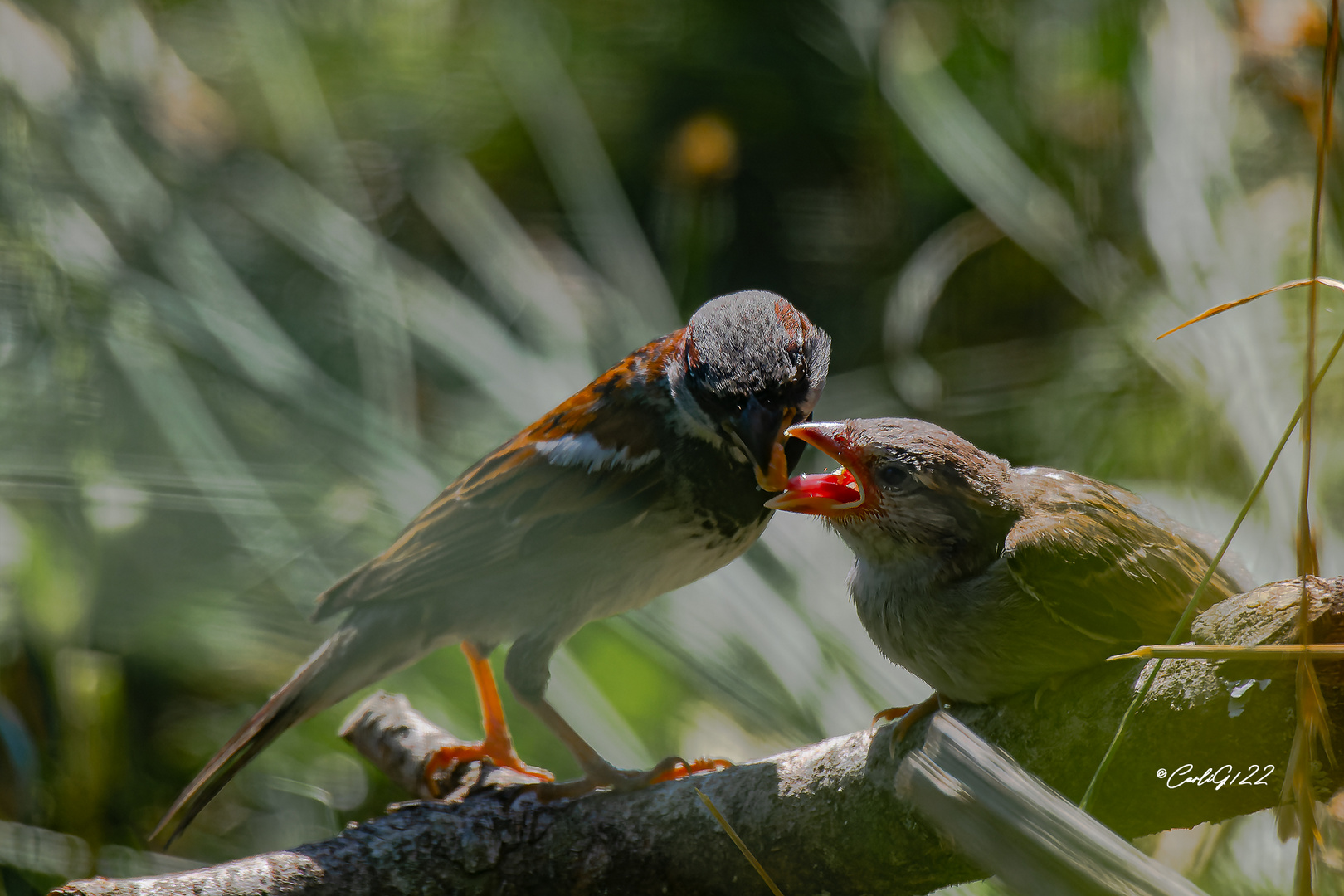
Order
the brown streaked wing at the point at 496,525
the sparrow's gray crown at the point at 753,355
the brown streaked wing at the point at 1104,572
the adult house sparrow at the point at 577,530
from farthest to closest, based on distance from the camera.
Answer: the brown streaked wing at the point at 496,525 → the adult house sparrow at the point at 577,530 → the sparrow's gray crown at the point at 753,355 → the brown streaked wing at the point at 1104,572

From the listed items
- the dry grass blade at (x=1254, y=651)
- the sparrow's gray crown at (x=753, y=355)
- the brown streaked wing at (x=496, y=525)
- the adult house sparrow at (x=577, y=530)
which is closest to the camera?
the dry grass blade at (x=1254, y=651)

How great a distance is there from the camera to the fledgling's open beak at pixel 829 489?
116 centimetres

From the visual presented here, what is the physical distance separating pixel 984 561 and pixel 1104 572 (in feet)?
0.44

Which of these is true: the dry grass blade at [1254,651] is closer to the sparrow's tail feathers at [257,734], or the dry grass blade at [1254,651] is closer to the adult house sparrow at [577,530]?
the adult house sparrow at [577,530]

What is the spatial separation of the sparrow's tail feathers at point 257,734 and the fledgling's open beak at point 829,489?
1.05 meters

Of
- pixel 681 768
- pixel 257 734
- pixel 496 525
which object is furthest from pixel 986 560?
pixel 257 734

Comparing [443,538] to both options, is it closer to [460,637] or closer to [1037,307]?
Result: [460,637]

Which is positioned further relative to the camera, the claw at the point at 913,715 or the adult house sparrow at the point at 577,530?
the adult house sparrow at the point at 577,530

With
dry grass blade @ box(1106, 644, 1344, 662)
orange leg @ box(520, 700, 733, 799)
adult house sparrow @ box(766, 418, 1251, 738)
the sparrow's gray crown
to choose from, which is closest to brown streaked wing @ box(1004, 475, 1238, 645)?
adult house sparrow @ box(766, 418, 1251, 738)

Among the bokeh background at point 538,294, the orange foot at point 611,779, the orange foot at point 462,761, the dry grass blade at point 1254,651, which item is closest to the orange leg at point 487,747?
the orange foot at point 462,761

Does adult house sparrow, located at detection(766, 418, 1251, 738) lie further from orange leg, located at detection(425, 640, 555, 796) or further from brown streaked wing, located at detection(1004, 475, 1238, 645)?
orange leg, located at detection(425, 640, 555, 796)

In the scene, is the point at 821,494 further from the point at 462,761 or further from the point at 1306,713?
the point at 462,761

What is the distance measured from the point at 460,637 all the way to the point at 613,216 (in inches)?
82.3

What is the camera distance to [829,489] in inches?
46.8
